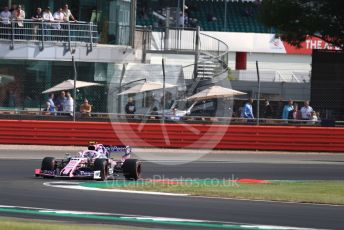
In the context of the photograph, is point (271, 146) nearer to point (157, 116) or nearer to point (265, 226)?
point (157, 116)

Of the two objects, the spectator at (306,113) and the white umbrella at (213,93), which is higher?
the white umbrella at (213,93)

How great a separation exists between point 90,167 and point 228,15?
39.3 m


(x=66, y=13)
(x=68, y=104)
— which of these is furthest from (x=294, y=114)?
(x=66, y=13)

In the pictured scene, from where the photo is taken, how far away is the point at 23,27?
3462cm

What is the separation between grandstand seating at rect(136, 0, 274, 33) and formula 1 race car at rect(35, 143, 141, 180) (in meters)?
36.5

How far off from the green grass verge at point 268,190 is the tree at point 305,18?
18.4 metres

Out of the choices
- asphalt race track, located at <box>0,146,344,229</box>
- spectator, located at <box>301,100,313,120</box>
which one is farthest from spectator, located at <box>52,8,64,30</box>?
asphalt race track, located at <box>0,146,344,229</box>

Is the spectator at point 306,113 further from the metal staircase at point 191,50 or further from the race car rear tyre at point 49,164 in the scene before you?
the race car rear tyre at point 49,164

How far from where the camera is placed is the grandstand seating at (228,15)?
55906 mm

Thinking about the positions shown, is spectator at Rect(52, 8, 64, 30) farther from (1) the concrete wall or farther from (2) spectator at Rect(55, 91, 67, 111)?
(2) spectator at Rect(55, 91, 67, 111)

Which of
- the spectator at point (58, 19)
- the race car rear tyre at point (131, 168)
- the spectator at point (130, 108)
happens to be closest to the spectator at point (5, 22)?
the spectator at point (58, 19)

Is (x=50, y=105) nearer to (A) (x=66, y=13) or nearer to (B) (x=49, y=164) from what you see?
(A) (x=66, y=13)

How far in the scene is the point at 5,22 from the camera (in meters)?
34.2

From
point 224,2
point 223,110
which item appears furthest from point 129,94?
point 224,2
